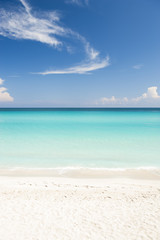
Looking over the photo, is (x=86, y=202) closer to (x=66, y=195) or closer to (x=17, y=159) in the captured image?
(x=66, y=195)

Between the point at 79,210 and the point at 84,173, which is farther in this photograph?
the point at 84,173

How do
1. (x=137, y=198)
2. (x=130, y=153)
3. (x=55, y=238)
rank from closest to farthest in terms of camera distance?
1. (x=55, y=238)
2. (x=137, y=198)
3. (x=130, y=153)

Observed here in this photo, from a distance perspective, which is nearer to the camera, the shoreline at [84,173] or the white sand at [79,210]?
the white sand at [79,210]

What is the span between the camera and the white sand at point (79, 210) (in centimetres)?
364

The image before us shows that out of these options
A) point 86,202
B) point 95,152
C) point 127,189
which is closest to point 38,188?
point 86,202

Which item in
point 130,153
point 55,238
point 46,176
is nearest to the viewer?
point 55,238

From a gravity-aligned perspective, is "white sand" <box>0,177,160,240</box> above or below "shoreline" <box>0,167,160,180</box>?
above

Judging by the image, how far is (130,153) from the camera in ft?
37.7

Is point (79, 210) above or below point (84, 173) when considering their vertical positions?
above

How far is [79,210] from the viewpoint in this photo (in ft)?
14.7

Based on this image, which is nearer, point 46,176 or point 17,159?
point 46,176

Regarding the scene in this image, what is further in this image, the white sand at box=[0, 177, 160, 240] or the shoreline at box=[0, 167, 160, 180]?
the shoreline at box=[0, 167, 160, 180]

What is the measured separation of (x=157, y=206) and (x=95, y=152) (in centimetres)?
713

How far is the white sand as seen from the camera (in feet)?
12.0
